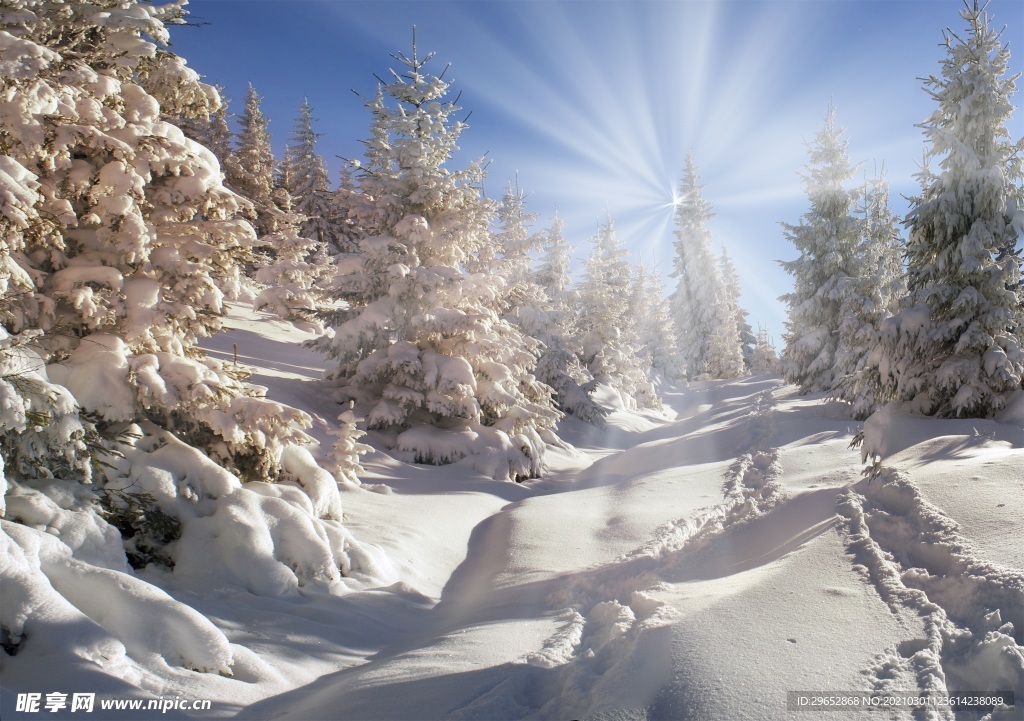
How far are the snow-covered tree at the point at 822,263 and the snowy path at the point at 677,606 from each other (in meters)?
17.1

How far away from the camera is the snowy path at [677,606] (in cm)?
327

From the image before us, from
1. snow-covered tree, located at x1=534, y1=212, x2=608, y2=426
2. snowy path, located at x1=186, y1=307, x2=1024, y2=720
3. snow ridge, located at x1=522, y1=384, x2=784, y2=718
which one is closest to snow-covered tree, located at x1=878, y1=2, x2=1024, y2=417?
snowy path, located at x1=186, y1=307, x2=1024, y2=720

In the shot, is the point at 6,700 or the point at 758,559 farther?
the point at 758,559

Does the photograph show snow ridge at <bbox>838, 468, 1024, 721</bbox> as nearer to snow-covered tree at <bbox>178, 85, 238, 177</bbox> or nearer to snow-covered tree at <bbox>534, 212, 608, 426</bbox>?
snow-covered tree at <bbox>534, 212, 608, 426</bbox>

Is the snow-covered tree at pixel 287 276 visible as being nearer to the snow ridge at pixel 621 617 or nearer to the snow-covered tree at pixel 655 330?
the snow ridge at pixel 621 617

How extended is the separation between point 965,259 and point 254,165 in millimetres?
35470

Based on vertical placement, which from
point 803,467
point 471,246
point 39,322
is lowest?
point 803,467

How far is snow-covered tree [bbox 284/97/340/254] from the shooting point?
39.0 m

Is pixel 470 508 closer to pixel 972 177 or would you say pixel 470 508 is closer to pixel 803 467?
pixel 803 467

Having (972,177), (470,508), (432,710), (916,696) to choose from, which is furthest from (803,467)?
(432,710)

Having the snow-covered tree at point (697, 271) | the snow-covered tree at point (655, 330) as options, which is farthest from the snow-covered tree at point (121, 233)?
the snow-covered tree at point (697, 271)

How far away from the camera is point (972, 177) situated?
1222 cm

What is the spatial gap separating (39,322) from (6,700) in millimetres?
→ 4401

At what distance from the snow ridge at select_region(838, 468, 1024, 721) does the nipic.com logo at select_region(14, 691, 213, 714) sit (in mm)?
4205
